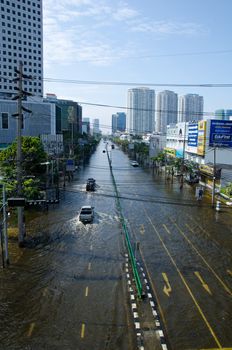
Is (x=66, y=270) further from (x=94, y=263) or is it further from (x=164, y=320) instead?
(x=164, y=320)

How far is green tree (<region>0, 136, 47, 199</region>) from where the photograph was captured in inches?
1266

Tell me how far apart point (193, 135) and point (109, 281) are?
55.1 metres

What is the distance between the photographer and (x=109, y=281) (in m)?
20.9

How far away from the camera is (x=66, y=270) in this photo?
2269cm

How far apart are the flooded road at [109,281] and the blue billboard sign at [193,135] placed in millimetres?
32639

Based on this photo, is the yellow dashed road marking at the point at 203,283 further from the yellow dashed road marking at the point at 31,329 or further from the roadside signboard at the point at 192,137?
the roadside signboard at the point at 192,137

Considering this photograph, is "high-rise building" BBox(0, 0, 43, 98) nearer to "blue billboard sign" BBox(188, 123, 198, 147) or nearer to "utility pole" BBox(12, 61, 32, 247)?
"blue billboard sign" BBox(188, 123, 198, 147)

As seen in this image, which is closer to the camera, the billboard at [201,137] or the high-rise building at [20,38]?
the billboard at [201,137]

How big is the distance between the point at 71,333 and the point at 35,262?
9.44m

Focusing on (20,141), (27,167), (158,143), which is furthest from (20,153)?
(158,143)

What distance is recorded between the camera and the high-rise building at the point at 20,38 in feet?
434

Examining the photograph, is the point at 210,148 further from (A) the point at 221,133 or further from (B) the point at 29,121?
(B) the point at 29,121

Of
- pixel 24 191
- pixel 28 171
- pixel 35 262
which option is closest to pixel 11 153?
pixel 28 171

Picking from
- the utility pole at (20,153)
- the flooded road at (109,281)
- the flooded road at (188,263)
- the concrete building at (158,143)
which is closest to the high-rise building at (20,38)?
the concrete building at (158,143)
